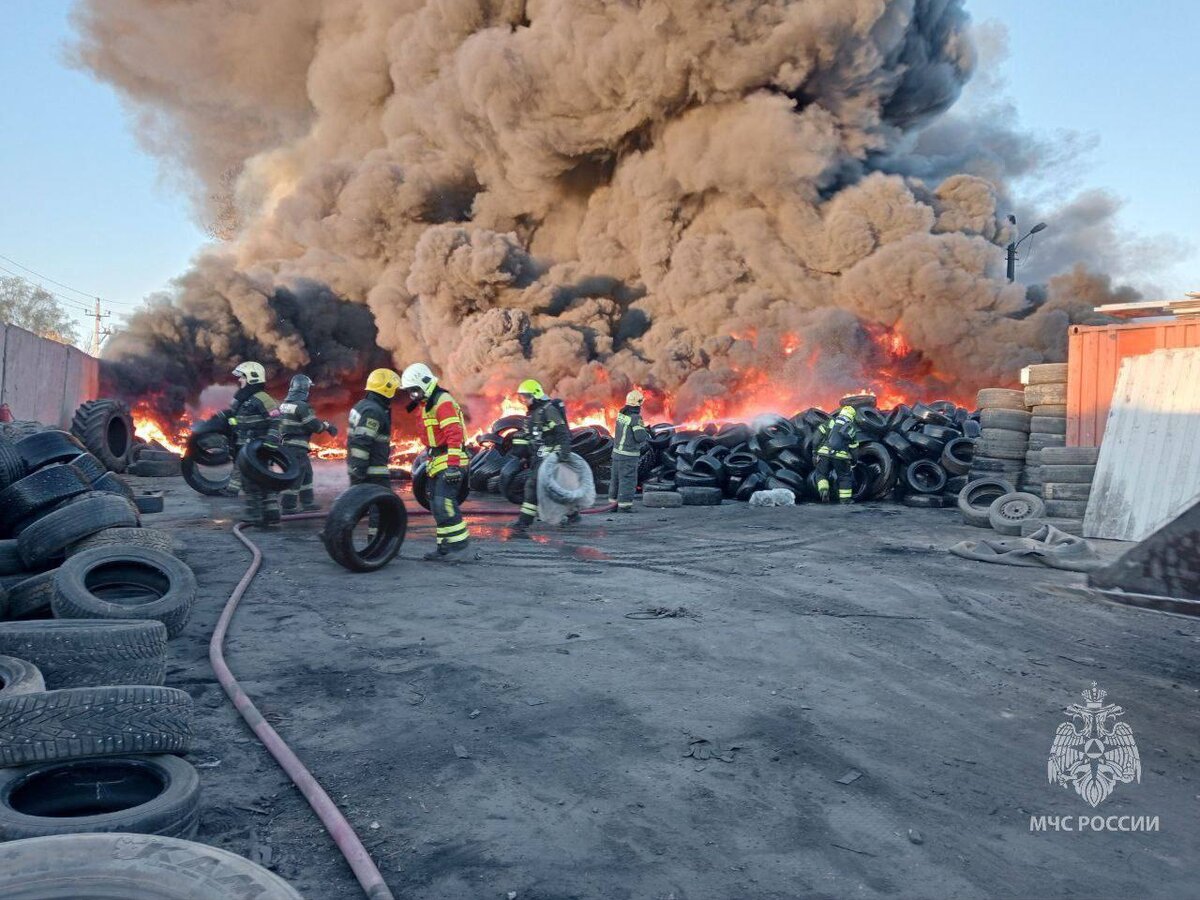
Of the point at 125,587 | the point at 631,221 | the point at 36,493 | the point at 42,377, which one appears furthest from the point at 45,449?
the point at 631,221

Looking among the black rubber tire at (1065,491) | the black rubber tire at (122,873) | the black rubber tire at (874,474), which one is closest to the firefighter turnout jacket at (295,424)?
the black rubber tire at (874,474)

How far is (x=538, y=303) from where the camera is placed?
3055 centimetres

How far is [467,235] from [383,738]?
92.2ft

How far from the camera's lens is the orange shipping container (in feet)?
32.9

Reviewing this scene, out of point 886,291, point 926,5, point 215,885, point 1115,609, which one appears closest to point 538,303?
point 886,291

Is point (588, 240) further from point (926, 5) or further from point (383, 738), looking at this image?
point (383, 738)

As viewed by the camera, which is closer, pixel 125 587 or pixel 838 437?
pixel 125 587

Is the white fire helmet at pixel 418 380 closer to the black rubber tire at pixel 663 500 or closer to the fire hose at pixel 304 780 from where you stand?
the fire hose at pixel 304 780

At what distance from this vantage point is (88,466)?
24.0 feet

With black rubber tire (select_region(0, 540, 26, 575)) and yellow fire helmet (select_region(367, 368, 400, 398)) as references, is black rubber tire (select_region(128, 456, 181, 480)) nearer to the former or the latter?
yellow fire helmet (select_region(367, 368, 400, 398))

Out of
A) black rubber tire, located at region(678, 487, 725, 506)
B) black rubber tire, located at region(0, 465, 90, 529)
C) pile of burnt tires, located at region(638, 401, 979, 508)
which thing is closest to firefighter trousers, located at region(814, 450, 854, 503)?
pile of burnt tires, located at region(638, 401, 979, 508)

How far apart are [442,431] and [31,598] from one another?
4.03m

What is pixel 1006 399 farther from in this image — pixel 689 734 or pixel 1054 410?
pixel 689 734

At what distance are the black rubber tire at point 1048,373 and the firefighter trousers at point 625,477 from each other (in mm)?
5909
